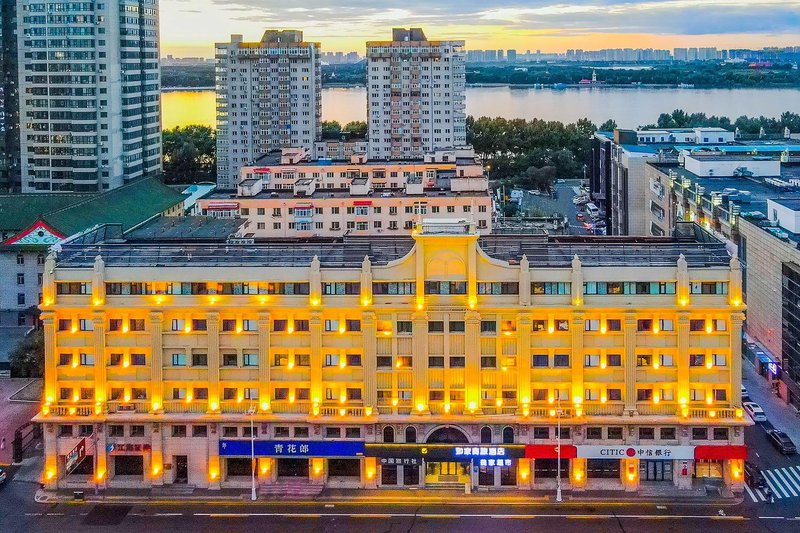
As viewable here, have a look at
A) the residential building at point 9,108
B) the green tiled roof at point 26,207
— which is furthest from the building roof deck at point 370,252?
the residential building at point 9,108

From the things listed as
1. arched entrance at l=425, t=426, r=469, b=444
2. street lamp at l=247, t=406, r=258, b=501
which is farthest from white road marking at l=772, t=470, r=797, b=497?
street lamp at l=247, t=406, r=258, b=501

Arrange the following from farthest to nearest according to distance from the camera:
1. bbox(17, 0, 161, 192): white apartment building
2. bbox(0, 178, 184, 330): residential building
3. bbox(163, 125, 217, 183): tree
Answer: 1. bbox(163, 125, 217, 183): tree
2. bbox(17, 0, 161, 192): white apartment building
3. bbox(0, 178, 184, 330): residential building

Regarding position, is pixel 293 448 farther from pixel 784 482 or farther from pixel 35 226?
pixel 35 226

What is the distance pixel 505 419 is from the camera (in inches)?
1569

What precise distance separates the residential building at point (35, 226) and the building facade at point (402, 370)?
2273cm

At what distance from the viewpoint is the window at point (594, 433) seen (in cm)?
3991

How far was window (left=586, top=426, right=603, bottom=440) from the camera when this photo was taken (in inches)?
1571

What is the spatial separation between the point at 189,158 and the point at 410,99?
1216 inches

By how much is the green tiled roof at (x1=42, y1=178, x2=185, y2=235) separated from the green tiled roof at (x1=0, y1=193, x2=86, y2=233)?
1723mm

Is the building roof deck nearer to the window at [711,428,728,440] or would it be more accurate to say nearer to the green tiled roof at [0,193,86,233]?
the window at [711,428,728,440]

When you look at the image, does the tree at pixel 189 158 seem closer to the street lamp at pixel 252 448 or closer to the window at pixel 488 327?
the street lamp at pixel 252 448

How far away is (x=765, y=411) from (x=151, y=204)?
166 ft

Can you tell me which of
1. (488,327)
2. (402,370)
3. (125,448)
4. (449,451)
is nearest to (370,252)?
(402,370)

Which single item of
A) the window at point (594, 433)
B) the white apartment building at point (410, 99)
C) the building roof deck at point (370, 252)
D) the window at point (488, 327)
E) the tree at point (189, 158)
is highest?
the white apartment building at point (410, 99)
